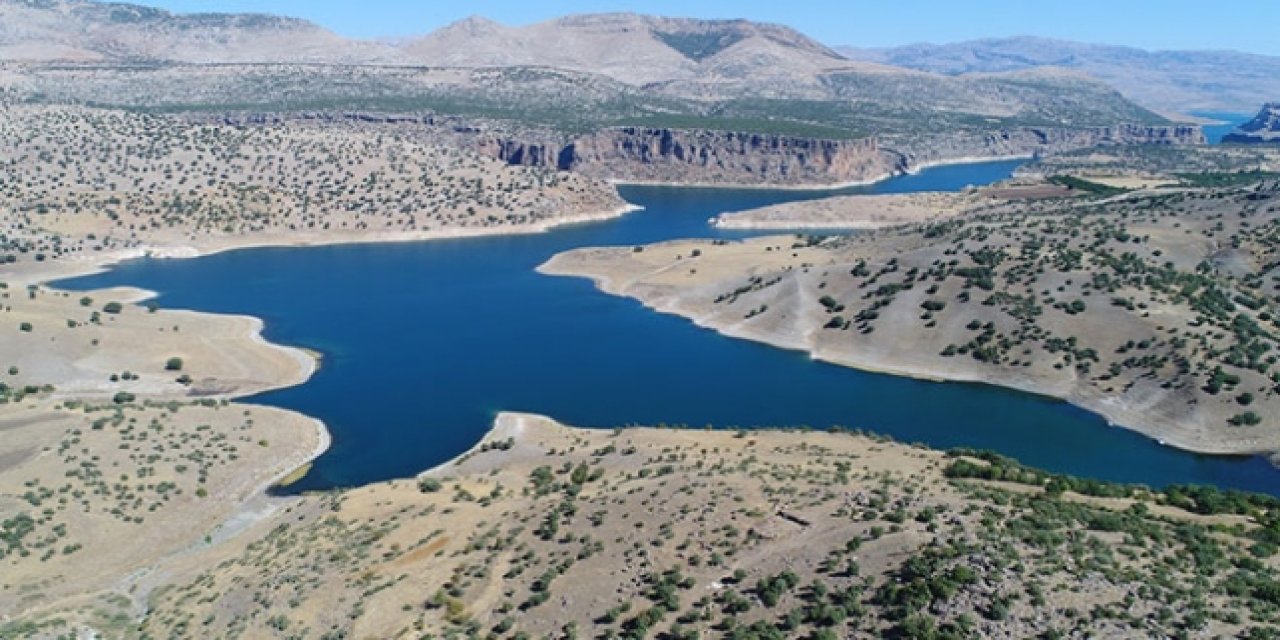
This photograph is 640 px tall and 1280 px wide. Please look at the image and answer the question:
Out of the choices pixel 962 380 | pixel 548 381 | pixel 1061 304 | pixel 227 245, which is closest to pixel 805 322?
pixel 962 380

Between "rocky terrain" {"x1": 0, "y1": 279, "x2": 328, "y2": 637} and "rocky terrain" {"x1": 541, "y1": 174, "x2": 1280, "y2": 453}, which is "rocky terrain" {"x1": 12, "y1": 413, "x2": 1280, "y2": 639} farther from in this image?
"rocky terrain" {"x1": 541, "y1": 174, "x2": 1280, "y2": 453}

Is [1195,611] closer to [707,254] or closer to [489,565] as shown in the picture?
[489,565]

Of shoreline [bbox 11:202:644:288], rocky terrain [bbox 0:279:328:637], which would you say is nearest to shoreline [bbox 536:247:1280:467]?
rocky terrain [bbox 0:279:328:637]

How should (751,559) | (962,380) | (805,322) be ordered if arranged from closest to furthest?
1. (751,559)
2. (962,380)
3. (805,322)

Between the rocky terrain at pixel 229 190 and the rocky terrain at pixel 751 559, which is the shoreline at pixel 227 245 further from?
the rocky terrain at pixel 751 559

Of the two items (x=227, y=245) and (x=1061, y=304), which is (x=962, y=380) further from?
(x=227, y=245)

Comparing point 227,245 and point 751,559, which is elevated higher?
point 751,559

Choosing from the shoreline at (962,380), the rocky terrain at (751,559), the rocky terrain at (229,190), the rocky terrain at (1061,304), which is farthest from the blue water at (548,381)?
A: the rocky terrain at (229,190)

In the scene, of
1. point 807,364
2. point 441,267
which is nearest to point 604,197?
point 441,267
